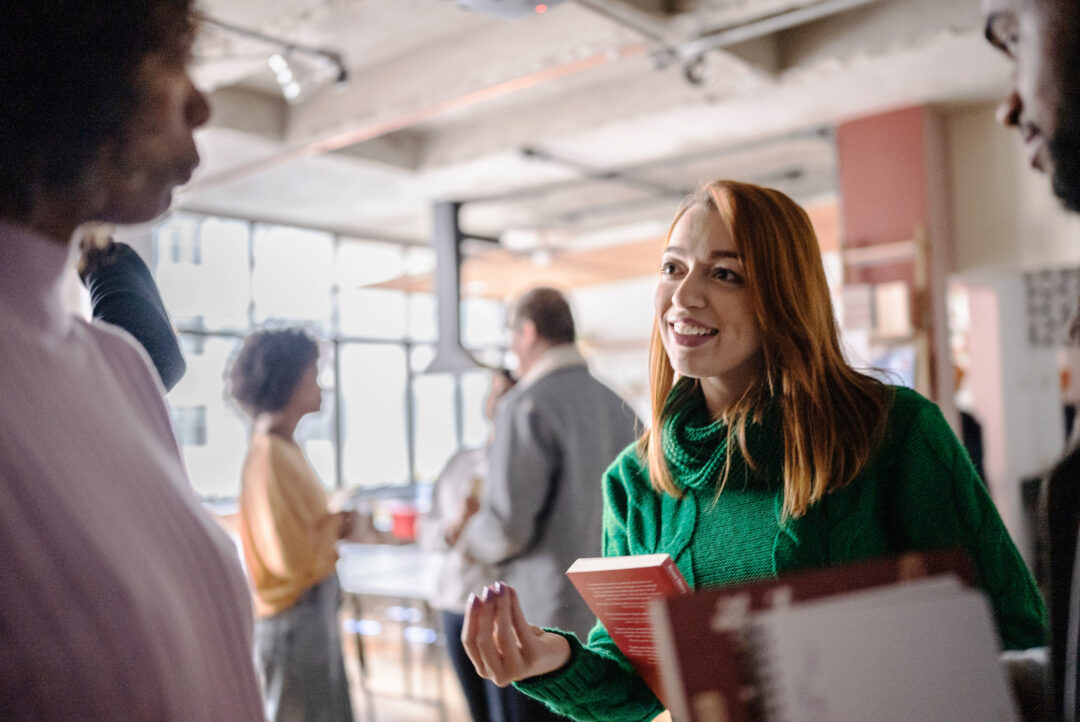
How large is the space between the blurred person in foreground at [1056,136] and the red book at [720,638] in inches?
5.9

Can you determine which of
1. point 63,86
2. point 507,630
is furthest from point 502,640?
point 63,86

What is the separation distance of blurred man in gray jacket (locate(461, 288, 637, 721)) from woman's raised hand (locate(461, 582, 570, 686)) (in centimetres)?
137

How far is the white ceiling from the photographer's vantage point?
440 centimetres

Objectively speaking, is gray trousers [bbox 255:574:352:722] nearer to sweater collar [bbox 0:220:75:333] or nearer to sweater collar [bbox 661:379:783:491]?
sweater collar [bbox 661:379:783:491]

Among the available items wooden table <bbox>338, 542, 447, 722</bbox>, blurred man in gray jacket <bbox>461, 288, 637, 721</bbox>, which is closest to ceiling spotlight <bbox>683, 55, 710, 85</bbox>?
blurred man in gray jacket <bbox>461, 288, 637, 721</bbox>

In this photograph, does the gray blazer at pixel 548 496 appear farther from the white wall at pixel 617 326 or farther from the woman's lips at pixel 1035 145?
the white wall at pixel 617 326

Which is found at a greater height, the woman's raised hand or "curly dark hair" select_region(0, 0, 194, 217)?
"curly dark hair" select_region(0, 0, 194, 217)

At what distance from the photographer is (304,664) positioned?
2.42 metres

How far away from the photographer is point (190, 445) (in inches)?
327

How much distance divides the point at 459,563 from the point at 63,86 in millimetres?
2412

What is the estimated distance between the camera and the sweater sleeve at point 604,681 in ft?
4.15

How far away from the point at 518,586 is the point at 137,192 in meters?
2.21

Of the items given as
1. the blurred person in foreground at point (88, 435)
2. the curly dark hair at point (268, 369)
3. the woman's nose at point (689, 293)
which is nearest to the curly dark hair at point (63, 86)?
the blurred person in foreground at point (88, 435)

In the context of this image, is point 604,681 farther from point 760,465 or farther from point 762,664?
point 762,664
